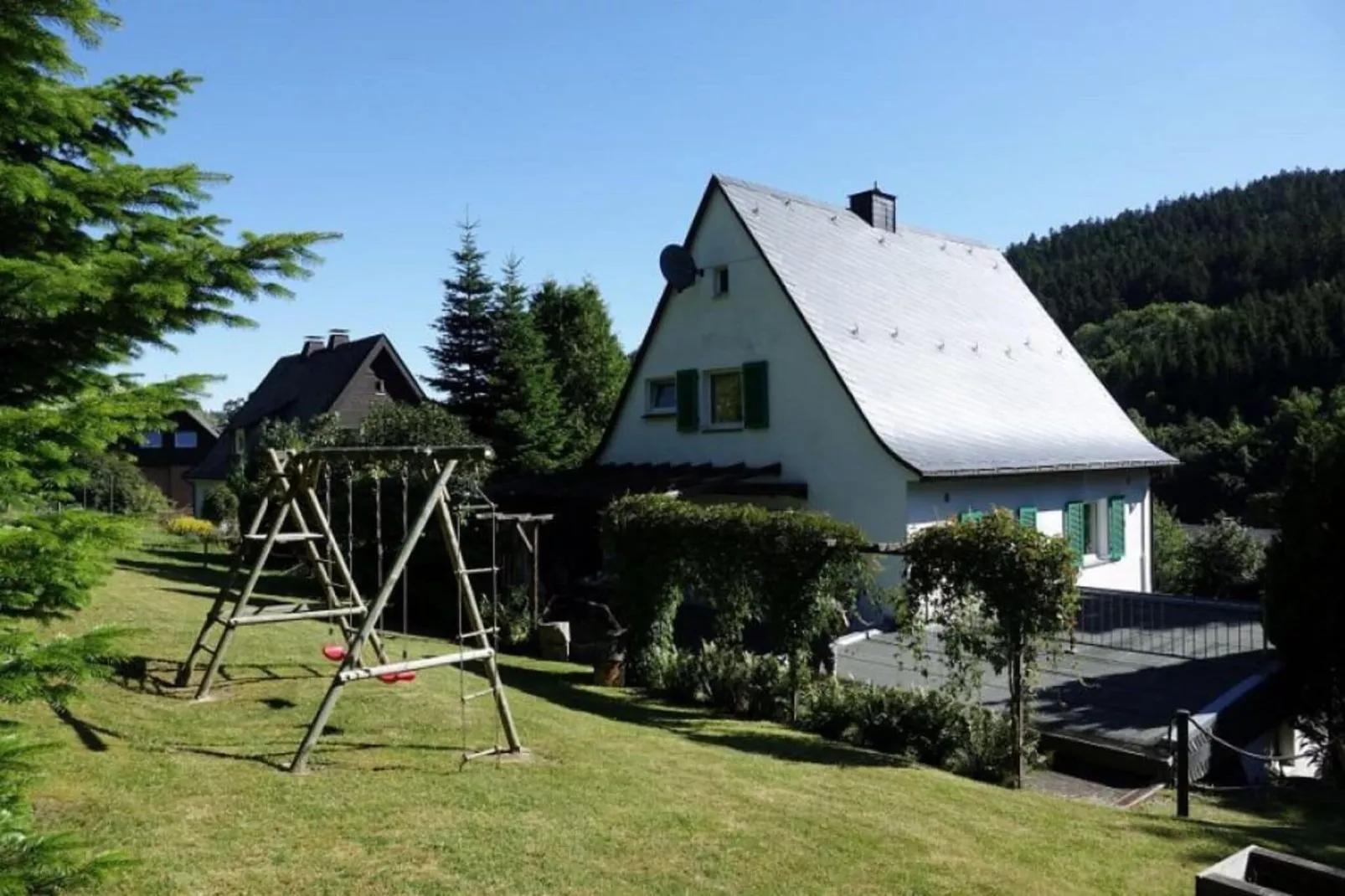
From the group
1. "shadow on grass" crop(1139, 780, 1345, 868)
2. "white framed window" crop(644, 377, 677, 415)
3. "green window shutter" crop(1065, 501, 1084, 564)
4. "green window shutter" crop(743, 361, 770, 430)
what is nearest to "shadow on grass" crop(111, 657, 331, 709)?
"shadow on grass" crop(1139, 780, 1345, 868)

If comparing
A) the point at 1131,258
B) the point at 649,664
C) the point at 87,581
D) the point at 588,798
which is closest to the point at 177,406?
the point at 87,581

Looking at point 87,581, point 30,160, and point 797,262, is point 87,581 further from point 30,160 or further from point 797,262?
point 797,262

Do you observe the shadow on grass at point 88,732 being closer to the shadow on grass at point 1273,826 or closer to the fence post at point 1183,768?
the shadow on grass at point 1273,826

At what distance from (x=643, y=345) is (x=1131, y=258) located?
250 ft

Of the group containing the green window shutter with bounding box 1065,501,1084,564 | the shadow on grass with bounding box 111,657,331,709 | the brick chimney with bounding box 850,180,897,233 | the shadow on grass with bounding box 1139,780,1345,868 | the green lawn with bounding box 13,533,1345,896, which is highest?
the brick chimney with bounding box 850,180,897,233

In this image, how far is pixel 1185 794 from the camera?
8.09m

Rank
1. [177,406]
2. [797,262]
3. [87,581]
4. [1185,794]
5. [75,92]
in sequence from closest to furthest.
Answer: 1. [87,581]
2. [177,406]
3. [75,92]
4. [1185,794]
5. [797,262]

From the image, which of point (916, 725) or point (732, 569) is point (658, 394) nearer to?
point (732, 569)

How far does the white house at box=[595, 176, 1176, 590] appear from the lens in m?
17.4

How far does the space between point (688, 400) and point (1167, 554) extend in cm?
1455

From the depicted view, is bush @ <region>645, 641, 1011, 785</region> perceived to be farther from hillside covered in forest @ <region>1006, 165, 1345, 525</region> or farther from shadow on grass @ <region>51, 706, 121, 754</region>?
hillside covered in forest @ <region>1006, 165, 1345, 525</region>

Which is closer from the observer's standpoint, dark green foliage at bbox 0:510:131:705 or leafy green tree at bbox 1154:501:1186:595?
dark green foliage at bbox 0:510:131:705

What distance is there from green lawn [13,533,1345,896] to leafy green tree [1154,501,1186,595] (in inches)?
612

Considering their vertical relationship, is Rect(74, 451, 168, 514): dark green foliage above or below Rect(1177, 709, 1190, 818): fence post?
above
